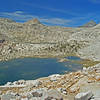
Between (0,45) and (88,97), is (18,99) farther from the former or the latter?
(0,45)

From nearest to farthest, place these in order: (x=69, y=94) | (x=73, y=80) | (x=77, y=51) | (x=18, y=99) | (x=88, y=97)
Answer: (x=88, y=97)
(x=18, y=99)
(x=69, y=94)
(x=73, y=80)
(x=77, y=51)

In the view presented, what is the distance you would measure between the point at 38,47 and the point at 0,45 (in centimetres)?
3435

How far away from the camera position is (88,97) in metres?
15.1

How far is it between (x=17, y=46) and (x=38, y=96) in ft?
523

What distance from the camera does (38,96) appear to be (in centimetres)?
1644

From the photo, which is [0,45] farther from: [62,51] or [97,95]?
[97,95]

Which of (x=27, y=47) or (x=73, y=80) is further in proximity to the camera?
(x=27, y=47)

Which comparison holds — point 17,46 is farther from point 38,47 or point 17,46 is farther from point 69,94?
point 69,94

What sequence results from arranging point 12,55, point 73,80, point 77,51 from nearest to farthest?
point 73,80, point 12,55, point 77,51

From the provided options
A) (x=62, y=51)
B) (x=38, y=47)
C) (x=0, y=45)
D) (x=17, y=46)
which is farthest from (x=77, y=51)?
(x=0, y=45)

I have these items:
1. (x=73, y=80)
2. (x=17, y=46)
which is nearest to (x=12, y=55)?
(x=17, y=46)

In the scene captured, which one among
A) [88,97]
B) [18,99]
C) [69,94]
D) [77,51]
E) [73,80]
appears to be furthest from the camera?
[77,51]

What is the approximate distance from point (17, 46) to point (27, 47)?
29.7 ft

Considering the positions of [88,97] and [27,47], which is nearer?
[88,97]
